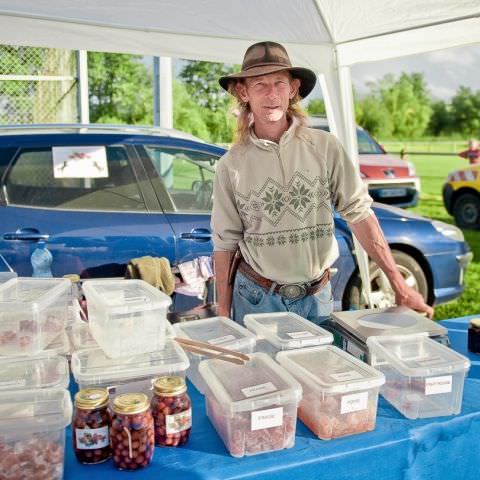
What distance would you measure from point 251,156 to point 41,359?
48.8 inches

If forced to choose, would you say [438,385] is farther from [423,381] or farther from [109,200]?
[109,200]

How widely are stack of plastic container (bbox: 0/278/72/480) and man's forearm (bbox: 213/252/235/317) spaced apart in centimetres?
73

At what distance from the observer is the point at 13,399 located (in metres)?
1.53

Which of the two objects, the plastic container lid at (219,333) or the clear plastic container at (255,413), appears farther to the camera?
the plastic container lid at (219,333)

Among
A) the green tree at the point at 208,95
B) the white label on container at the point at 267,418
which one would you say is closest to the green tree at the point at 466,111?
the green tree at the point at 208,95

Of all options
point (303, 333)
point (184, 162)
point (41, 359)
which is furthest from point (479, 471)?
point (184, 162)

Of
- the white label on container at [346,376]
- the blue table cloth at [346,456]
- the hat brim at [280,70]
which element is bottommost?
the blue table cloth at [346,456]

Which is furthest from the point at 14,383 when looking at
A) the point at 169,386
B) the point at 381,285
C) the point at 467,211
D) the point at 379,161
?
the point at 379,161

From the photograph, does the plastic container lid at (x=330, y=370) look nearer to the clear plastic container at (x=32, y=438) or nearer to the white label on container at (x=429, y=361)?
the white label on container at (x=429, y=361)

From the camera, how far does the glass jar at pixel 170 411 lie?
1.59 meters

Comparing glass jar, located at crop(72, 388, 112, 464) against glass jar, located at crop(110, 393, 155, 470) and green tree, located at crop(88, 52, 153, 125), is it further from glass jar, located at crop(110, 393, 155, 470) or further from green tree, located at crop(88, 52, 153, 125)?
green tree, located at crop(88, 52, 153, 125)

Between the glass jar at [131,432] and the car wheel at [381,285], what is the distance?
10.6 feet

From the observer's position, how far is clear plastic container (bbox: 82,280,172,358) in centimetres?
180

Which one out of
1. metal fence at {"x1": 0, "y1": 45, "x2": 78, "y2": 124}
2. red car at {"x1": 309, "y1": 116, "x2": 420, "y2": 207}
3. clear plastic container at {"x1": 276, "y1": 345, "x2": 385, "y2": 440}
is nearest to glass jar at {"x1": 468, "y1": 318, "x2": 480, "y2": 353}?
clear plastic container at {"x1": 276, "y1": 345, "x2": 385, "y2": 440}
